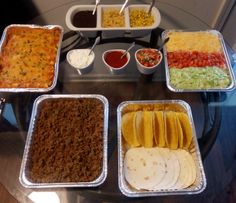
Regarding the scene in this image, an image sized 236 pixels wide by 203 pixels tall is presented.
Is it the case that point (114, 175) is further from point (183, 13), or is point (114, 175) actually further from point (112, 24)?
point (183, 13)

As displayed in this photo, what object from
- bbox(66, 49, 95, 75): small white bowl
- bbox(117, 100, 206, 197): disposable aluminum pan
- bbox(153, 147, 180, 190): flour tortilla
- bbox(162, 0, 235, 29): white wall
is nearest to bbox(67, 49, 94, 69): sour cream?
bbox(66, 49, 95, 75): small white bowl

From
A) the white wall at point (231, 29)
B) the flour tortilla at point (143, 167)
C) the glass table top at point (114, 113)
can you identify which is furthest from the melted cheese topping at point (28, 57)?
the white wall at point (231, 29)

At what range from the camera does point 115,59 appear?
4.67 feet

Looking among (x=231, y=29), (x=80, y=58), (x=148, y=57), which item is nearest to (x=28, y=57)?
(x=80, y=58)

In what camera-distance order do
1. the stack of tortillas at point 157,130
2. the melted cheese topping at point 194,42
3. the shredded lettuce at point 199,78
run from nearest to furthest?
the stack of tortillas at point 157,130, the shredded lettuce at point 199,78, the melted cheese topping at point 194,42

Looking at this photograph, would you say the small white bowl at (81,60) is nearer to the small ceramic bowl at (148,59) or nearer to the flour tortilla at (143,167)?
the small ceramic bowl at (148,59)

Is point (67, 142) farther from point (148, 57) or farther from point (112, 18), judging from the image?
point (112, 18)

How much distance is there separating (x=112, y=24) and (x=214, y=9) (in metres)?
0.99

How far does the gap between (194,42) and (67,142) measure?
87 cm

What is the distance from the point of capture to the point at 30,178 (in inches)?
44.5

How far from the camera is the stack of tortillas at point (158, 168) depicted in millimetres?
1107

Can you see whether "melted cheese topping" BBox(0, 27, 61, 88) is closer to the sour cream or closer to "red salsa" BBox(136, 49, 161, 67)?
the sour cream

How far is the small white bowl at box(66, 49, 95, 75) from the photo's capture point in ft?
4.64

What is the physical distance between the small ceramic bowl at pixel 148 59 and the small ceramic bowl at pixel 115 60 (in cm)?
6
